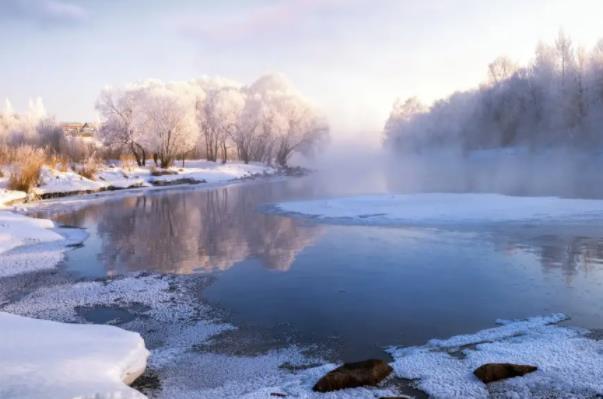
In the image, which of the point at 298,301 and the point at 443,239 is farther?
the point at 443,239

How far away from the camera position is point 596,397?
459 centimetres

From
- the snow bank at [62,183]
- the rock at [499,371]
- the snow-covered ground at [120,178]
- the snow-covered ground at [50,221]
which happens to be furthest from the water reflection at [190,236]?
the snow-covered ground at [120,178]

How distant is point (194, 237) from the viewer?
1511 cm

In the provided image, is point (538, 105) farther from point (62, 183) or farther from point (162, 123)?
point (62, 183)

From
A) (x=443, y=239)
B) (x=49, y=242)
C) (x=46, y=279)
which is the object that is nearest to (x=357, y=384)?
(x=46, y=279)

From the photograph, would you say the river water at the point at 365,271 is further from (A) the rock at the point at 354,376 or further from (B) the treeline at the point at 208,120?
(B) the treeline at the point at 208,120

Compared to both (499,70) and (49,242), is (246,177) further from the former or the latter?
(499,70)

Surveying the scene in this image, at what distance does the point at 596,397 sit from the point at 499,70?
Answer: 9071 cm

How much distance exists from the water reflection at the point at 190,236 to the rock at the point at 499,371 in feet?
19.2

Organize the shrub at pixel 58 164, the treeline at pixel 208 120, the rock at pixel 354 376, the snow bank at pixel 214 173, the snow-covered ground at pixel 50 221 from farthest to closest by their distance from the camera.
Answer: the treeline at pixel 208 120 < the snow bank at pixel 214 173 < the shrub at pixel 58 164 < the snow-covered ground at pixel 50 221 < the rock at pixel 354 376

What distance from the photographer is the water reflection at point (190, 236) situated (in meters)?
11.5

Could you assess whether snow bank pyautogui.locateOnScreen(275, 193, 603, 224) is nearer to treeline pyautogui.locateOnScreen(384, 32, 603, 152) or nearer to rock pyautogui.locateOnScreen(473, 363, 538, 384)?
rock pyautogui.locateOnScreen(473, 363, 538, 384)

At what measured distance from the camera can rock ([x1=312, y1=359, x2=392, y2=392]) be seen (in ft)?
16.2

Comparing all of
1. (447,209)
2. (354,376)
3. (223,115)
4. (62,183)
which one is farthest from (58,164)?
(354,376)
